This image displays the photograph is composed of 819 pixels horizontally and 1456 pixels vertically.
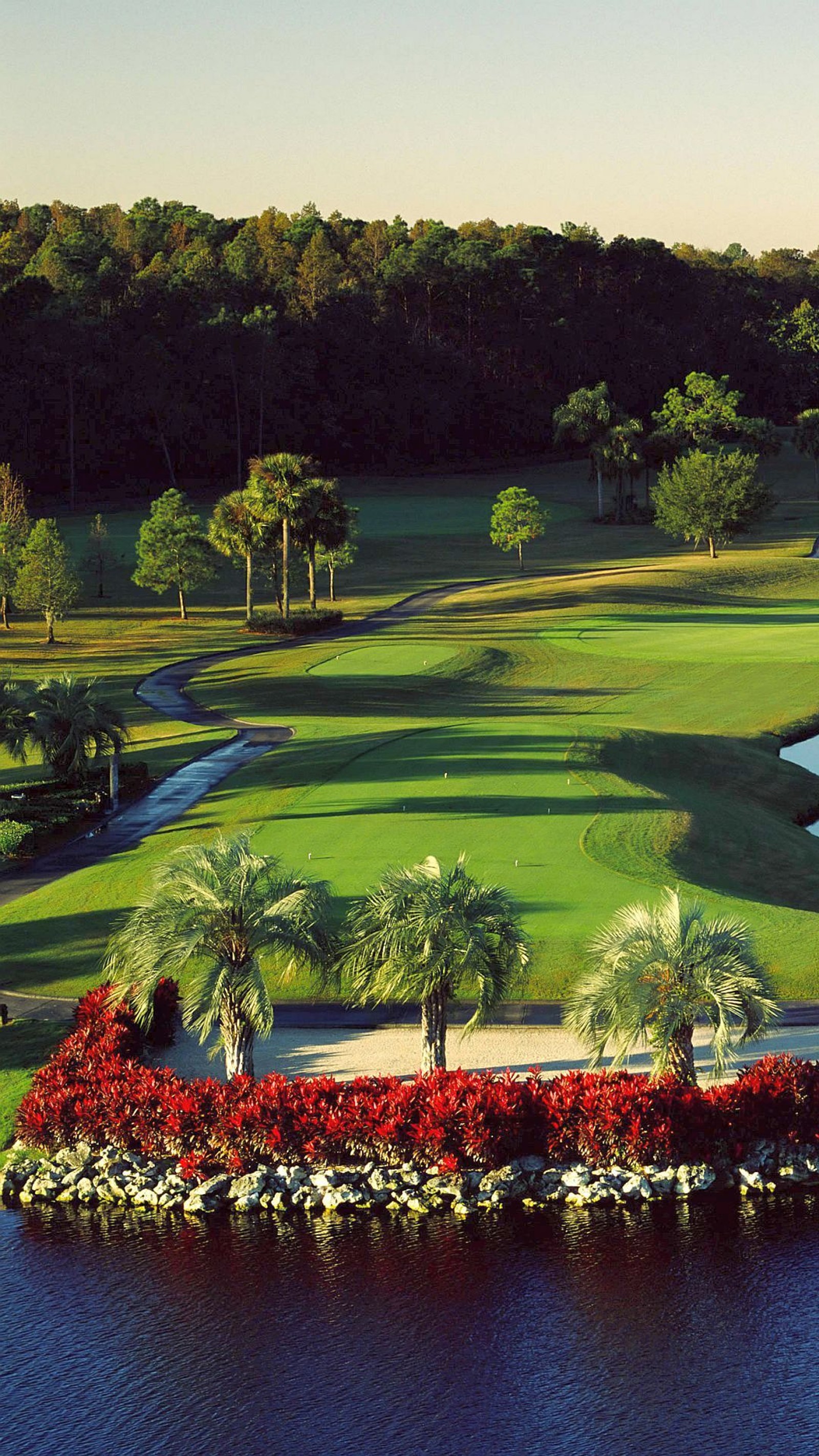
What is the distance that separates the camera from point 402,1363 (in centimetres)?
1928

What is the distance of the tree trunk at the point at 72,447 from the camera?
458 ft

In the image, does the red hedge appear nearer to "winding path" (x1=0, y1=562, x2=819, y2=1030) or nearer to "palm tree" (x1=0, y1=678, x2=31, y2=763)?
"winding path" (x1=0, y1=562, x2=819, y2=1030)

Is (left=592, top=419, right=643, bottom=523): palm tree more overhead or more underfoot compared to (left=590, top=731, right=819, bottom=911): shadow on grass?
more overhead


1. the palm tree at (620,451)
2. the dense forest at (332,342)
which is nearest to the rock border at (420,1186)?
the palm tree at (620,451)

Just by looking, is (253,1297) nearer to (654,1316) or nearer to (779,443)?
(654,1316)

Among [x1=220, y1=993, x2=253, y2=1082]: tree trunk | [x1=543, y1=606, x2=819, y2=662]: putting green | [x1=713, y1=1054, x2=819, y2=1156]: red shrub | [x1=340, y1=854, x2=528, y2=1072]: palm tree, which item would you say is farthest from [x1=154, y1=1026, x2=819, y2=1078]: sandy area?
[x1=543, y1=606, x2=819, y2=662]: putting green

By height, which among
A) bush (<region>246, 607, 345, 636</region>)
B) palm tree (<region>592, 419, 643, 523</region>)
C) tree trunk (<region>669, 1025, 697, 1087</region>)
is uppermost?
palm tree (<region>592, 419, 643, 523</region>)

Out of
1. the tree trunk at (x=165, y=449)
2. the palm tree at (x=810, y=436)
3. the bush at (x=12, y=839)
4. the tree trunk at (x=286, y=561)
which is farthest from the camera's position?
the palm tree at (x=810, y=436)

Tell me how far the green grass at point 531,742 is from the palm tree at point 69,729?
4.28 meters

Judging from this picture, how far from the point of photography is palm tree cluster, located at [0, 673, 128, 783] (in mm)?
48906

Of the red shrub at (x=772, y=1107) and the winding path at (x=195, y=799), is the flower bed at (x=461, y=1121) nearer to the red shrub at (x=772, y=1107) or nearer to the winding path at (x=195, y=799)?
the red shrub at (x=772, y=1107)

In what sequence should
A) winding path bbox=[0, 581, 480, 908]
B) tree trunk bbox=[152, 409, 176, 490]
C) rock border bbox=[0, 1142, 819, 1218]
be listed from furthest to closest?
tree trunk bbox=[152, 409, 176, 490] < winding path bbox=[0, 581, 480, 908] < rock border bbox=[0, 1142, 819, 1218]

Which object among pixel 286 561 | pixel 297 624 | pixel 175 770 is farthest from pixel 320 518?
pixel 175 770

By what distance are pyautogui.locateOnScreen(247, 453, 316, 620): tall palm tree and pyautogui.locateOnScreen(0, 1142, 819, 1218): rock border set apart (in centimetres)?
6594
